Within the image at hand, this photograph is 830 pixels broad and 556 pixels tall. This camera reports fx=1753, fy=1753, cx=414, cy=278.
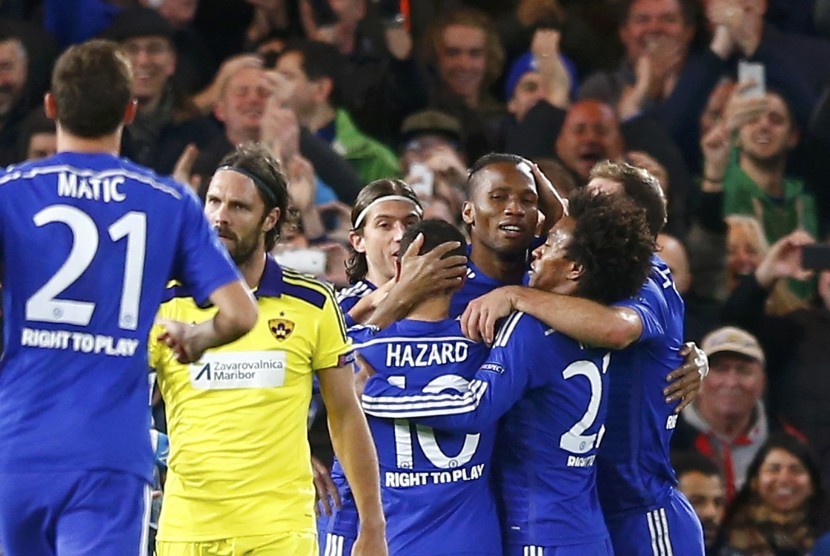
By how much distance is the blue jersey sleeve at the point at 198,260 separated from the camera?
445 centimetres

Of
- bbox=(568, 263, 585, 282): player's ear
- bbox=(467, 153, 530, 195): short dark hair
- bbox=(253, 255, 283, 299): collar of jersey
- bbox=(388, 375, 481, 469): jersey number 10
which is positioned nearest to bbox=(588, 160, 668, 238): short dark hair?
bbox=(467, 153, 530, 195): short dark hair

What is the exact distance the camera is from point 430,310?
18.0ft

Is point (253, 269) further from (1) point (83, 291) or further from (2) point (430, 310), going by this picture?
(1) point (83, 291)

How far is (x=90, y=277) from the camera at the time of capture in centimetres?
436

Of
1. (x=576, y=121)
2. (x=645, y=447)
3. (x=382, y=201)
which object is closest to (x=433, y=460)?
(x=645, y=447)

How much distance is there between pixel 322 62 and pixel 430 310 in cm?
470

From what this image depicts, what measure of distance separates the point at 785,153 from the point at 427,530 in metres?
5.09

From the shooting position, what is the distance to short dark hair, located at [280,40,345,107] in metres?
9.91

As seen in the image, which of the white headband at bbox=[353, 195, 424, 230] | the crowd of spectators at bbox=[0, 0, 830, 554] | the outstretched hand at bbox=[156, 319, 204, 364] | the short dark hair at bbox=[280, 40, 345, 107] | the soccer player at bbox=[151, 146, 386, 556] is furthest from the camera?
the short dark hair at bbox=[280, 40, 345, 107]

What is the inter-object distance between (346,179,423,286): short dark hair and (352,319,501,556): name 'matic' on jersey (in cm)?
107

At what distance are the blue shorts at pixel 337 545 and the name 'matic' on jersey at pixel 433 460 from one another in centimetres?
30

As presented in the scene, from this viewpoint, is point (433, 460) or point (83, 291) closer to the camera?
point (83, 291)

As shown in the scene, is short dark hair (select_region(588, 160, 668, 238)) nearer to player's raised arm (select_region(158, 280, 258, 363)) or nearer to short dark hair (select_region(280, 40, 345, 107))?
player's raised arm (select_region(158, 280, 258, 363))

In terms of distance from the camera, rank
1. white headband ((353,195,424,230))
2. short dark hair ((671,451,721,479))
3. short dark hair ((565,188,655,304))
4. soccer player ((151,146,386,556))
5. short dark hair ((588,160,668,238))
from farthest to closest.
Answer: short dark hair ((671,451,721,479)), white headband ((353,195,424,230)), short dark hair ((588,160,668,238)), short dark hair ((565,188,655,304)), soccer player ((151,146,386,556))
